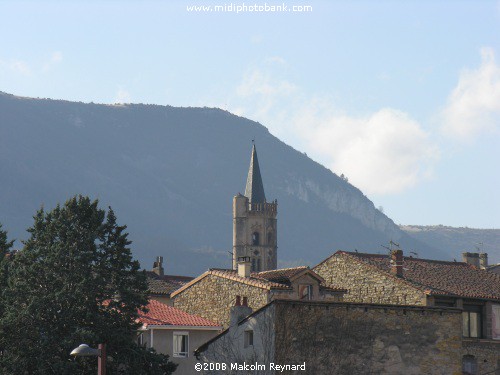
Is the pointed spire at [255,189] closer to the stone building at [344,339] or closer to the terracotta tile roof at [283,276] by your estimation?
the terracotta tile roof at [283,276]

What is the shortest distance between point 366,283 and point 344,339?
63.3 feet

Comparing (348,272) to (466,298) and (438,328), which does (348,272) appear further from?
(438,328)

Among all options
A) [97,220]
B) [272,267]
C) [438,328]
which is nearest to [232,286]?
[97,220]

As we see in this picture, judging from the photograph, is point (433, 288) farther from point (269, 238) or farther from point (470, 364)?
point (269, 238)

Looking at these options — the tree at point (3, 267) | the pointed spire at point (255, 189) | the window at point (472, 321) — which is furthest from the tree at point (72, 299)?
the pointed spire at point (255, 189)

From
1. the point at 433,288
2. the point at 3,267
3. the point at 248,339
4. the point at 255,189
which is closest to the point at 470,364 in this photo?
the point at 433,288

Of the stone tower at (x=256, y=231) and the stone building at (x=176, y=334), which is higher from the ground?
the stone tower at (x=256, y=231)

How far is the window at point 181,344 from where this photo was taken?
2007 inches

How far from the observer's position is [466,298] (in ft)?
178

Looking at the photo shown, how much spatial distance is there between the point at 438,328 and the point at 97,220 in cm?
1437

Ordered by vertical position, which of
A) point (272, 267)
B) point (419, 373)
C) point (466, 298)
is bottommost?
point (419, 373)

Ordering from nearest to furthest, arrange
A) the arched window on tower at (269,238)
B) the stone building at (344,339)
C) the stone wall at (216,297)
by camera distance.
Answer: the stone building at (344,339) → the stone wall at (216,297) → the arched window on tower at (269,238)

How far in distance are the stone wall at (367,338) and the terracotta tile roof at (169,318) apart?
45.0 feet

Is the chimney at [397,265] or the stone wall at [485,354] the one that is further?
the chimney at [397,265]
